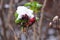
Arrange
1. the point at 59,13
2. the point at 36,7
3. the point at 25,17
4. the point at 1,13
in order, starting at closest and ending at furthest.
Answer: the point at 25,17 → the point at 36,7 → the point at 1,13 → the point at 59,13

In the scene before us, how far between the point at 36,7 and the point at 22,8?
0.39ft

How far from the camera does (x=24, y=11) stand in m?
1.21

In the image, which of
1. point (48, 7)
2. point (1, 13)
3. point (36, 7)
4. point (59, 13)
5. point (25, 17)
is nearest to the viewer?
point (25, 17)

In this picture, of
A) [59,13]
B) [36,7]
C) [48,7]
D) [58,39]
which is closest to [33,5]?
[36,7]

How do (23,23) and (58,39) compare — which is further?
(58,39)

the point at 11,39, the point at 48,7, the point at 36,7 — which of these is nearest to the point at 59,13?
the point at 48,7

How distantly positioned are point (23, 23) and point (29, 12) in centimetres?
7

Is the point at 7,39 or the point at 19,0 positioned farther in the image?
the point at 19,0

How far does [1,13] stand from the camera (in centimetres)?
167

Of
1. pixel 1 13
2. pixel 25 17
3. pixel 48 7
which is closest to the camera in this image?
pixel 25 17

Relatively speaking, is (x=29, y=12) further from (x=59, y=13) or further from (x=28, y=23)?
(x=59, y=13)

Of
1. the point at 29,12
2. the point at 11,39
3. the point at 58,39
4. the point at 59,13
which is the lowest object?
the point at 58,39

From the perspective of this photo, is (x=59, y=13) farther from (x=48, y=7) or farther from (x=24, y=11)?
(x=24, y=11)

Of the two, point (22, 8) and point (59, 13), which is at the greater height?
point (22, 8)
